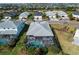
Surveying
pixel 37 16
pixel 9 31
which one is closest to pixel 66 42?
pixel 37 16

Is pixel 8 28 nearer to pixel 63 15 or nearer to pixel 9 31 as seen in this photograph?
pixel 9 31

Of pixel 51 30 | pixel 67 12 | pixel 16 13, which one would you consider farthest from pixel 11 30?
pixel 67 12

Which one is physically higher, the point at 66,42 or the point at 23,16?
the point at 23,16

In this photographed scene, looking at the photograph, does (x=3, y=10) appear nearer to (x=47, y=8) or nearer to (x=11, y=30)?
(x=11, y=30)

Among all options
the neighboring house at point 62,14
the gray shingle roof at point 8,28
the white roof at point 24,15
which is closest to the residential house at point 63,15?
the neighboring house at point 62,14

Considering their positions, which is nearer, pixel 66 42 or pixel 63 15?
pixel 66 42

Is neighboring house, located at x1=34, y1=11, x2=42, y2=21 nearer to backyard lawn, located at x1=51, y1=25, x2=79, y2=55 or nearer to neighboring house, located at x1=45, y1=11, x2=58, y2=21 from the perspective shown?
neighboring house, located at x1=45, y1=11, x2=58, y2=21

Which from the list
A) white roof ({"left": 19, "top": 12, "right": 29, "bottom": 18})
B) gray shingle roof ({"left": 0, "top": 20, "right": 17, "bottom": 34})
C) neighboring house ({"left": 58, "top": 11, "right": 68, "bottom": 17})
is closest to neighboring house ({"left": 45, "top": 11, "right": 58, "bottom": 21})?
neighboring house ({"left": 58, "top": 11, "right": 68, "bottom": 17})
